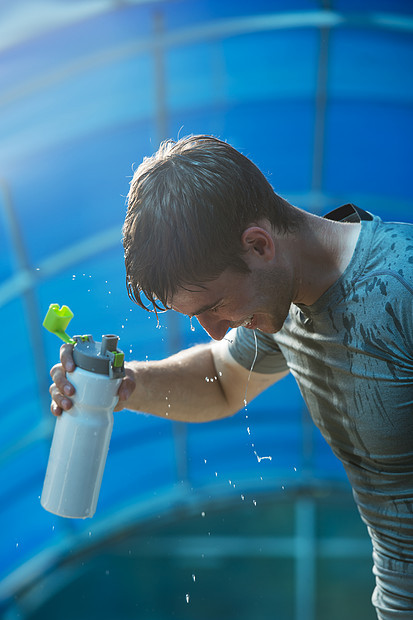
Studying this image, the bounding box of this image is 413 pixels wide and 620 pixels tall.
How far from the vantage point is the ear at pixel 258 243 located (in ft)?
7.73

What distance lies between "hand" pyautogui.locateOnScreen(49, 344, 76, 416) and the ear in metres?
0.74

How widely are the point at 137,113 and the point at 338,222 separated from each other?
579cm

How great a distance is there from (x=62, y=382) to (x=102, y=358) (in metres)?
0.19

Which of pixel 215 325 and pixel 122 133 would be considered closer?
pixel 215 325

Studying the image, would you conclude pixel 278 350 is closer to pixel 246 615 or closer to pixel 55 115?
pixel 55 115

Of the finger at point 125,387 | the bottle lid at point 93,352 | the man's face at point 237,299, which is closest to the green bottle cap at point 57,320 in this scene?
the bottle lid at point 93,352

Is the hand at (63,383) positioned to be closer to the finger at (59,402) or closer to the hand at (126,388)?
the finger at (59,402)

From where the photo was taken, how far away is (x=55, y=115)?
7.57 metres

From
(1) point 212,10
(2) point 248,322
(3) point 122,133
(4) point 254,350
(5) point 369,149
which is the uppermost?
(1) point 212,10

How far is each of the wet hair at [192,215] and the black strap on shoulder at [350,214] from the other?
13.2 inches

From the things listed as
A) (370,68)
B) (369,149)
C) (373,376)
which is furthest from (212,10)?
(373,376)

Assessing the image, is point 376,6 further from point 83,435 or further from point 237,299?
point 83,435

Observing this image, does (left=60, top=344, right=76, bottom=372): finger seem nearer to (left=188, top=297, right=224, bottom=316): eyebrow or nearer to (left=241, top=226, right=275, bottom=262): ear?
(left=188, top=297, right=224, bottom=316): eyebrow

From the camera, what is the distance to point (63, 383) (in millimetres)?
2631
